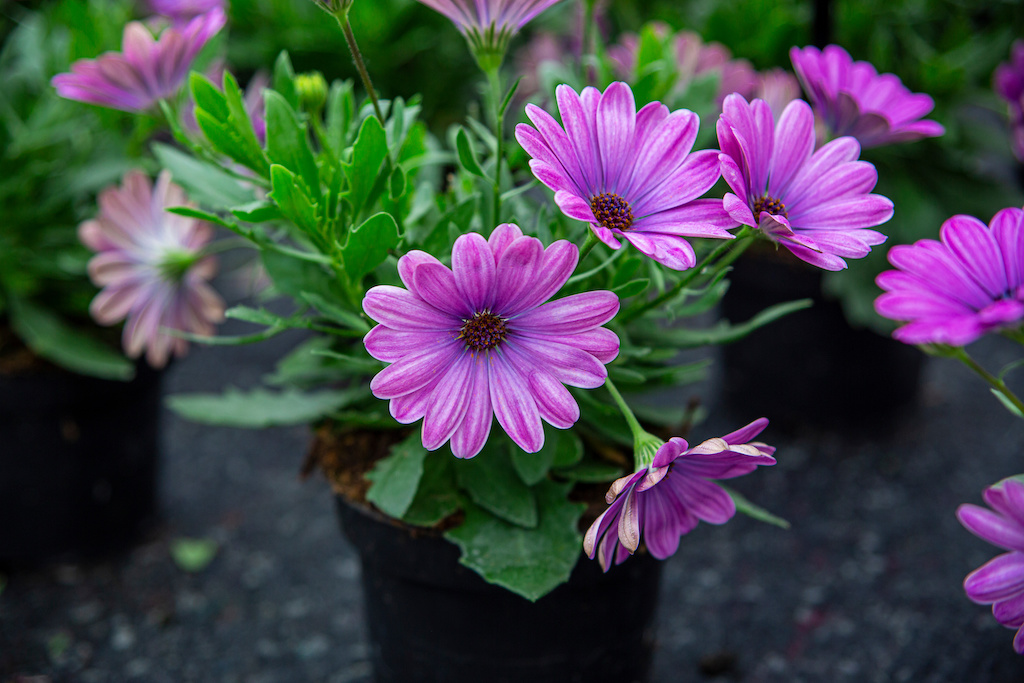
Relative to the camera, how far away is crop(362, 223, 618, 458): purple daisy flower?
724mm

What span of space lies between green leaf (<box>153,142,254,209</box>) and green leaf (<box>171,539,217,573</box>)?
0.92 meters

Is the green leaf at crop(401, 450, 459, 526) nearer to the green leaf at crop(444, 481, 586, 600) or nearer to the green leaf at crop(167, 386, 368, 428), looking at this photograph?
the green leaf at crop(444, 481, 586, 600)

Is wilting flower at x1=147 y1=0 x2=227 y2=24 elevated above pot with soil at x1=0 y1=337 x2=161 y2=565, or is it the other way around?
wilting flower at x1=147 y1=0 x2=227 y2=24

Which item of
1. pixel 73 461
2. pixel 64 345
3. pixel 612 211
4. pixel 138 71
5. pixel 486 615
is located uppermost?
pixel 612 211

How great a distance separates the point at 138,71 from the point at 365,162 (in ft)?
1.32

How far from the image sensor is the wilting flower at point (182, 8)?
1957mm

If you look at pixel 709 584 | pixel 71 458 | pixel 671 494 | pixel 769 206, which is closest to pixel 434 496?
pixel 671 494

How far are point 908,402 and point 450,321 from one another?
5.65 feet

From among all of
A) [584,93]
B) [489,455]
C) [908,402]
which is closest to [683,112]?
[584,93]

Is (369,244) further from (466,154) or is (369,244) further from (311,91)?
(311,91)

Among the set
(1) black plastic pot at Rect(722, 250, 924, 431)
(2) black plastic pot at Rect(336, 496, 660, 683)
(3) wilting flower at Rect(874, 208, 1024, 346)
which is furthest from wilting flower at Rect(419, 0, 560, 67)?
(1) black plastic pot at Rect(722, 250, 924, 431)

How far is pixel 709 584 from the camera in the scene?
1.64 m

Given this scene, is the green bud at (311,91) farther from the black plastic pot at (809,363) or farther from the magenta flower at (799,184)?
the black plastic pot at (809,363)

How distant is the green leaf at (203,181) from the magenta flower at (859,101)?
0.71 metres
